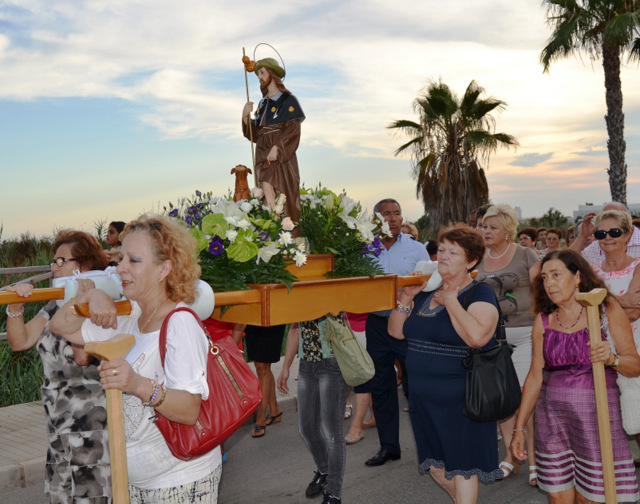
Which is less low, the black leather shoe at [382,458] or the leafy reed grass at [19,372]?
the leafy reed grass at [19,372]

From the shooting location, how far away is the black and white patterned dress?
3.78 metres

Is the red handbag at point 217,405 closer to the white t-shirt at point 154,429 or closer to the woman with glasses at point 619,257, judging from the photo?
the white t-shirt at point 154,429

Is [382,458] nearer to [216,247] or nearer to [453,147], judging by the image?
[216,247]

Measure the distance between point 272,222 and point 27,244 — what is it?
12153 mm

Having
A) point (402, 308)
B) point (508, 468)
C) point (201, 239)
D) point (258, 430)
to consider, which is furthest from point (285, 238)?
point (258, 430)

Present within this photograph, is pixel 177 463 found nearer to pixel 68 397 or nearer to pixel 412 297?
pixel 68 397

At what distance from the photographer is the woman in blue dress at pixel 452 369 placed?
4.14m

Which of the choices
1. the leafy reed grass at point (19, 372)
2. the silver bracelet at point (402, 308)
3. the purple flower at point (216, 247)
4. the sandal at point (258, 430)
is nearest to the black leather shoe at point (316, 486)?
the silver bracelet at point (402, 308)

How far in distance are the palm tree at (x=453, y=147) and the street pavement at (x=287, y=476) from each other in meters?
18.1

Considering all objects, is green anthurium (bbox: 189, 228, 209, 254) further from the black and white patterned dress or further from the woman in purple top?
the woman in purple top

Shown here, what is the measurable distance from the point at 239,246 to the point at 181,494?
1367mm

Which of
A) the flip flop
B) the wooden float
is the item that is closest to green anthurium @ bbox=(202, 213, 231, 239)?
the wooden float

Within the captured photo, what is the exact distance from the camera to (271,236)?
13.1 feet

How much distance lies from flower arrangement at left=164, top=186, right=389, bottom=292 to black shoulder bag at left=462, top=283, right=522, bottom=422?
784 millimetres
